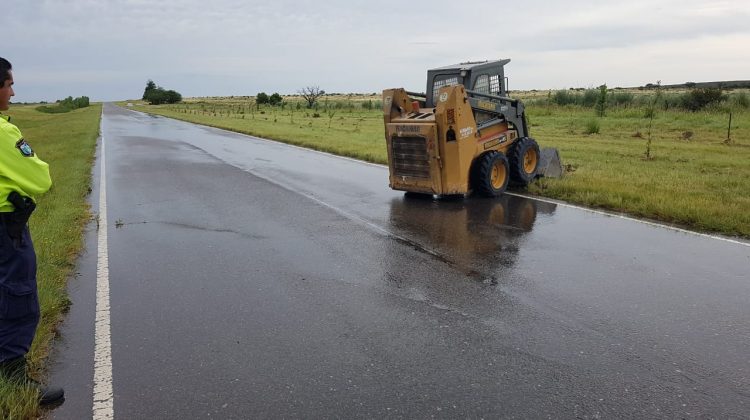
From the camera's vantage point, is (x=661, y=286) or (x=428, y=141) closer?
(x=661, y=286)

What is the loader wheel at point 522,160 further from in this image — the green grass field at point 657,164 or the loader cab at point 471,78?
the loader cab at point 471,78

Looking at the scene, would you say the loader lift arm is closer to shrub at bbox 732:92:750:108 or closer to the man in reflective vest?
the man in reflective vest

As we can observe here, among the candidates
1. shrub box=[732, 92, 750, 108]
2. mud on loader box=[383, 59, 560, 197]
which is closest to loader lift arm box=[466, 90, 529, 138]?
mud on loader box=[383, 59, 560, 197]

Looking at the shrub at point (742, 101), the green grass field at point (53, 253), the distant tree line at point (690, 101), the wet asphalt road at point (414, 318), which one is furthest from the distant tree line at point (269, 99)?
the wet asphalt road at point (414, 318)

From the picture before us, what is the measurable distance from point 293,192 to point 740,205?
24.5 ft

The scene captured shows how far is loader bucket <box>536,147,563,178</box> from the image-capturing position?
11531mm

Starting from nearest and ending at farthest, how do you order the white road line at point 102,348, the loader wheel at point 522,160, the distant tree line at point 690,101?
the white road line at point 102,348, the loader wheel at point 522,160, the distant tree line at point 690,101

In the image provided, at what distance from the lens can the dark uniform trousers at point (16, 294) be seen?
3.43 metres

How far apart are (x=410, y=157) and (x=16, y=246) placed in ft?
23.7

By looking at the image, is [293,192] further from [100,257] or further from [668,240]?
[668,240]

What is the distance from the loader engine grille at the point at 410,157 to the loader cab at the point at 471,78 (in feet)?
4.99

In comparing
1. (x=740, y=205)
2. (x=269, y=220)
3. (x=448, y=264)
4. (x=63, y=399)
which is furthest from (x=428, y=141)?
(x=63, y=399)

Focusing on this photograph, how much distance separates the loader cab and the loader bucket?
1479mm

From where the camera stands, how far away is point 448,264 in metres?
6.29
